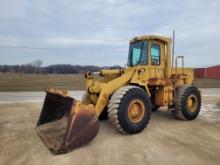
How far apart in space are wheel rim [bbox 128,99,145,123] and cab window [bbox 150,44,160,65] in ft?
5.15

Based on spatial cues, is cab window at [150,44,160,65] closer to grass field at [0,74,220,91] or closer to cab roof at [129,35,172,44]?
cab roof at [129,35,172,44]

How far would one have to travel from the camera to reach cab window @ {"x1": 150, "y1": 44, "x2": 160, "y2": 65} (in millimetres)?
7564

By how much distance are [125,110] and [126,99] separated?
25 cm

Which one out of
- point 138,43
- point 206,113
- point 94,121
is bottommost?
point 206,113

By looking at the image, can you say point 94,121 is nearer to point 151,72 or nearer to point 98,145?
point 98,145

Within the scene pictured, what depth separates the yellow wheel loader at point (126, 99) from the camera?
5.39m

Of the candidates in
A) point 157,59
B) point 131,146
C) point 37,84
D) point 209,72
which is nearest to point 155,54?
point 157,59

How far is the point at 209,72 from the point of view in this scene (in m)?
46.4

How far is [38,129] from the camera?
6770mm

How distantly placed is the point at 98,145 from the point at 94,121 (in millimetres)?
539

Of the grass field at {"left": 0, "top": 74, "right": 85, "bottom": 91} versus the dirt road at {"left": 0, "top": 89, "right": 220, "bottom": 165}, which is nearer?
the dirt road at {"left": 0, "top": 89, "right": 220, "bottom": 165}

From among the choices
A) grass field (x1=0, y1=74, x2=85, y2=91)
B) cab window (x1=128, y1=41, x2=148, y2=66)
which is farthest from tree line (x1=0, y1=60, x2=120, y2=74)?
cab window (x1=128, y1=41, x2=148, y2=66)

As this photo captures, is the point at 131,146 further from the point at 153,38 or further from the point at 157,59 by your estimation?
the point at 153,38

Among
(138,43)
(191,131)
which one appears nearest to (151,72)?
(138,43)
